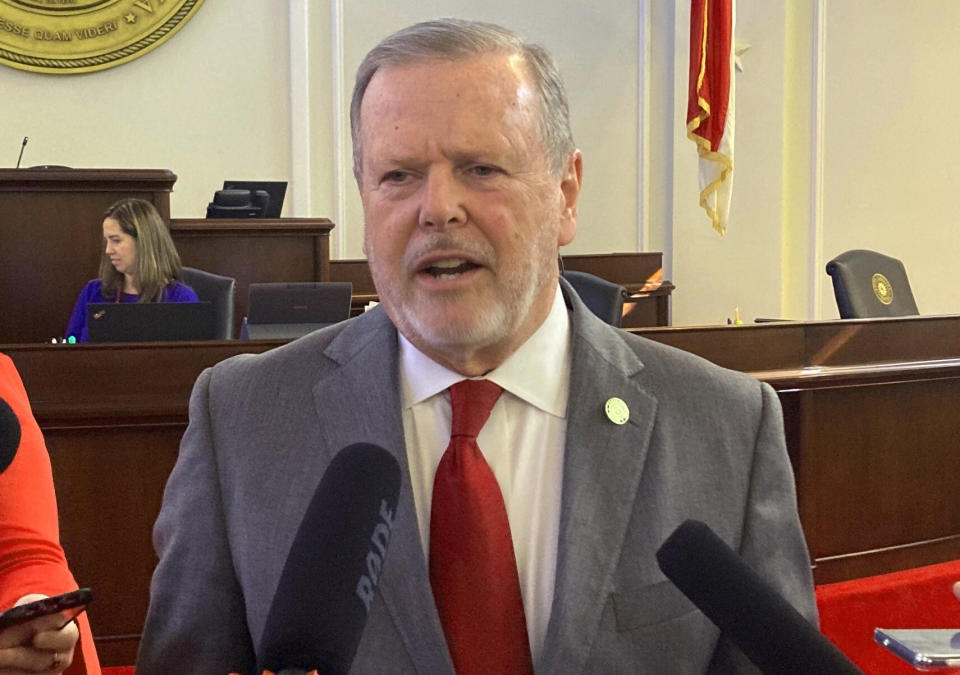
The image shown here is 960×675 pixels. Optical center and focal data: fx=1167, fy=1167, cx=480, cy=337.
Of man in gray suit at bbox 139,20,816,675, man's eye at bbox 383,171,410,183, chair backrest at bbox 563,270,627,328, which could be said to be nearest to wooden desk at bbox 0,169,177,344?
chair backrest at bbox 563,270,627,328

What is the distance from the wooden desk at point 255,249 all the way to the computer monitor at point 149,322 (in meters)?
2.42

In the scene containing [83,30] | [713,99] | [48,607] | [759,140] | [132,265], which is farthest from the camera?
[759,140]

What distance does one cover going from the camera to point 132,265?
15.9ft

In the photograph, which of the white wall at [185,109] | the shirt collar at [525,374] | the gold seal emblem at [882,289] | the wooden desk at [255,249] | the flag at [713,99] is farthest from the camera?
the white wall at [185,109]

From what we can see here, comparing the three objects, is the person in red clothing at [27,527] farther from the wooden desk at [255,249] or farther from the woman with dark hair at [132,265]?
the wooden desk at [255,249]

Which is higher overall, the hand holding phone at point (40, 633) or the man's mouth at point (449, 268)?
the man's mouth at point (449, 268)

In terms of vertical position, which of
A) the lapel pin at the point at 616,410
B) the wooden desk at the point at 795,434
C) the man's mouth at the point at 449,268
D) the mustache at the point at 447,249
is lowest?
the wooden desk at the point at 795,434

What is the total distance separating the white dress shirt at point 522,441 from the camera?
4.03 ft

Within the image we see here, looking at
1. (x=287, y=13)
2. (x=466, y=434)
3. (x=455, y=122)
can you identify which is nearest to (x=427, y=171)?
(x=455, y=122)

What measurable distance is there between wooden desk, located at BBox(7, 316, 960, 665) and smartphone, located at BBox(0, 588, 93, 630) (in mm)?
2125

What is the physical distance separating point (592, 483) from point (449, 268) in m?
0.27

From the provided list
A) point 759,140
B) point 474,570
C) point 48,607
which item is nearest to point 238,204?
point 759,140

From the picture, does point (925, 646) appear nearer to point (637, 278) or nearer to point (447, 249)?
point (447, 249)

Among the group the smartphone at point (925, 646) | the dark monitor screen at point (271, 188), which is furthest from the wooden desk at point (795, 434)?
the dark monitor screen at point (271, 188)
